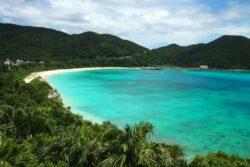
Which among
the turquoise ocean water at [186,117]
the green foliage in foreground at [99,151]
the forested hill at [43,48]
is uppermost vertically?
the forested hill at [43,48]

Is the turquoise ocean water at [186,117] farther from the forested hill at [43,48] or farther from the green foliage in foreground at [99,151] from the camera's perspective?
the forested hill at [43,48]

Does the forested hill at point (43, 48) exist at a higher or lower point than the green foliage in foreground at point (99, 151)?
higher

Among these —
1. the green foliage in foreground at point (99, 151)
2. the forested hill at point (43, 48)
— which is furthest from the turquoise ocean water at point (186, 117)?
the forested hill at point (43, 48)

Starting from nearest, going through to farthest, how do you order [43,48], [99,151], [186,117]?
[99,151] → [186,117] → [43,48]

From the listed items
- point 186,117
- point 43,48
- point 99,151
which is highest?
point 43,48

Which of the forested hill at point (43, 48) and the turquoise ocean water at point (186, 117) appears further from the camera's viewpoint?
the forested hill at point (43, 48)

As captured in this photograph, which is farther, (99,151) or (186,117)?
(186,117)

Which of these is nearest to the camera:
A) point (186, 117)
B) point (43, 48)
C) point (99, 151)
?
point (99, 151)

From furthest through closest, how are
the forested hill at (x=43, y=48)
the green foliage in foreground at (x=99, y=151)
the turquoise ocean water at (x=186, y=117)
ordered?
the forested hill at (x=43, y=48)
the turquoise ocean water at (x=186, y=117)
the green foliage in foreground at (x=99, y=151)

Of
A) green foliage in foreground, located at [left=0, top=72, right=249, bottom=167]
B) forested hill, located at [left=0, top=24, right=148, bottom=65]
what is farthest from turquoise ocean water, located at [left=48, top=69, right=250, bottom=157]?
forested hill, located at [left=0, top=24, right=148, bottom=65]

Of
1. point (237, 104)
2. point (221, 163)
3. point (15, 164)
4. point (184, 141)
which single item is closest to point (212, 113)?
point (237, 104)

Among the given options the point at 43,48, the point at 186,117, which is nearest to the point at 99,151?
the point at 186,117

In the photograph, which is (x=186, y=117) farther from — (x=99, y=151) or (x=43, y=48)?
(x=43, y=48)
